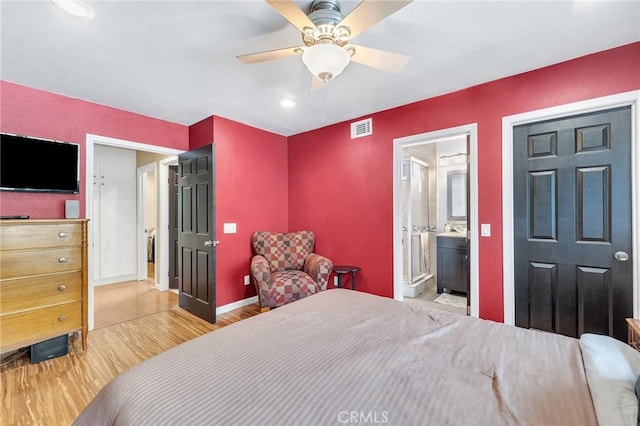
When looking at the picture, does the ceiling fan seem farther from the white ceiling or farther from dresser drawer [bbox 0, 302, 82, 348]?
dresser drawer [bbox 0, 302, 82, 348]

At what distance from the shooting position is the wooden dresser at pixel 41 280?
2.07 meters

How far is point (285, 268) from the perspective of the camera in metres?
3.61

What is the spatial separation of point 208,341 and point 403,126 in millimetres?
2804

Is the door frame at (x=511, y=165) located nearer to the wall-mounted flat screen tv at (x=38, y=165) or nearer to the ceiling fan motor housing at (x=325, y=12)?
the ceiling fan motor housing at (x=325, y=12)

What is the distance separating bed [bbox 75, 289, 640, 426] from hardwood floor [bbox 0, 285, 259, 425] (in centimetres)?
136

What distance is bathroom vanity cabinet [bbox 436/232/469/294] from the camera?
384cm

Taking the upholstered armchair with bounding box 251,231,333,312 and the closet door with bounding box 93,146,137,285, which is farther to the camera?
the closet door with bounding box 93,146,137,285

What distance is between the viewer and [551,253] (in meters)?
2.29

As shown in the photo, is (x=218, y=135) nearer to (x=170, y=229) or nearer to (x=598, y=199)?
(x=170, y=229)

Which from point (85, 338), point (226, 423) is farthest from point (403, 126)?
point (85, 338)

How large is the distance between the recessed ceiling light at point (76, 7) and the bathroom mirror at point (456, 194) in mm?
4461

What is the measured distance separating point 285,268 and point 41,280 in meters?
2.28

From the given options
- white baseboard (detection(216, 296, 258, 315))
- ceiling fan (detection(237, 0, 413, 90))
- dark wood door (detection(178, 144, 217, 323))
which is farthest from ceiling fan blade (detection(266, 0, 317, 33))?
white baseboard (detection(216, 296, 258, 315))

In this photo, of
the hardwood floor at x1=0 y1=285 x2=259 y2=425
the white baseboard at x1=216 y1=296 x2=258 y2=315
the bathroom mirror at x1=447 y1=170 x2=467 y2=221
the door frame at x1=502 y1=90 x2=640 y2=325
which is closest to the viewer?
the hardwood floor at x1=0 y1=285 x2=259 y2=425
